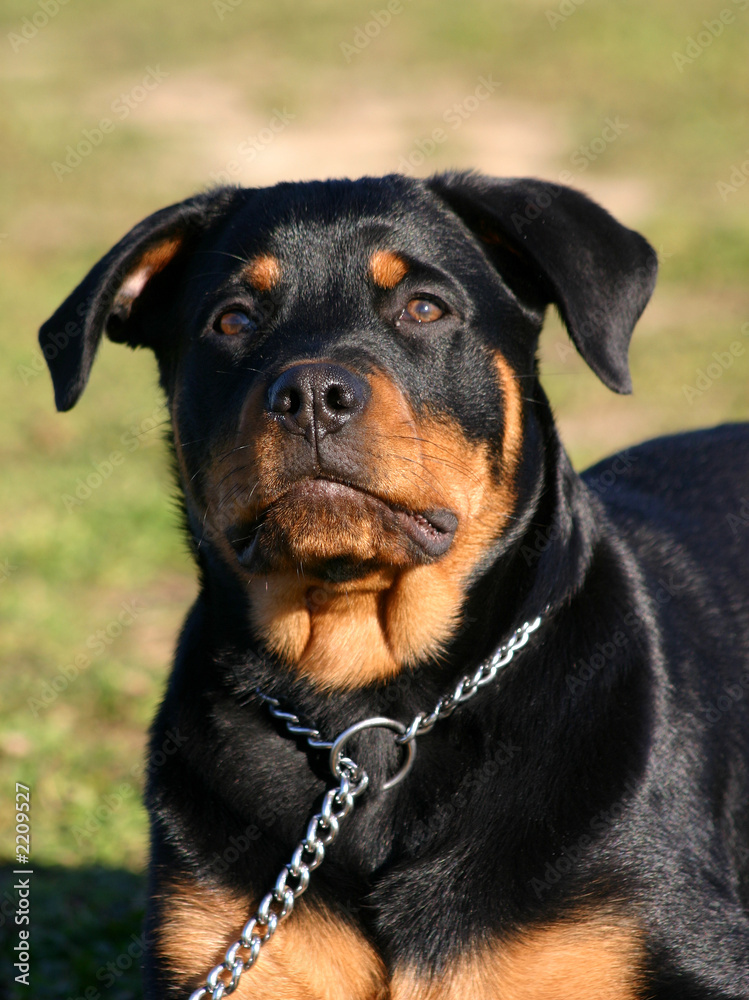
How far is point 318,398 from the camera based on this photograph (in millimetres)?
2664

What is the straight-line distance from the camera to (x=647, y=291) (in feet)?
10.3

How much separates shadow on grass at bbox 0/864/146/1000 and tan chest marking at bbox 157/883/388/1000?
890 millimetres

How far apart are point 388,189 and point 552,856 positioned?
6.01 ft

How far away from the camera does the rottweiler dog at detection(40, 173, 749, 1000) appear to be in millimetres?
2771

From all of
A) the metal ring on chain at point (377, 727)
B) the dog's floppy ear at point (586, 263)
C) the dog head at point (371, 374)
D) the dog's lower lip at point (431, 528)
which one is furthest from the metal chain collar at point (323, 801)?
the dog's floppy ear at point (586, 263)

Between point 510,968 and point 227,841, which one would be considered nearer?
point 510,968

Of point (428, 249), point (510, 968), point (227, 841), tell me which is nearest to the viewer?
point (510, 968)

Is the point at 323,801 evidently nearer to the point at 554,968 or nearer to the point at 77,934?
the point at 554,968

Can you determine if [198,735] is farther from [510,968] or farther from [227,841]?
[510,968]

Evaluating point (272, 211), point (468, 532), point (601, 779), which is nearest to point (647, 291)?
point (468, 532)

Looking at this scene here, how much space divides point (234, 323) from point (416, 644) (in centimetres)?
98

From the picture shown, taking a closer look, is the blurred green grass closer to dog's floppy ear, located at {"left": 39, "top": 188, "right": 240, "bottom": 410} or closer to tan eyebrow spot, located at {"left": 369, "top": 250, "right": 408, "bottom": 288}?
dog's floppy ear, located at {"left": 39, "top": 188, "right": 240, "bottom": 410}

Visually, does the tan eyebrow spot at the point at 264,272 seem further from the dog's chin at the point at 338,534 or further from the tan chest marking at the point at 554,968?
the tan chest marking at the point at 554,968

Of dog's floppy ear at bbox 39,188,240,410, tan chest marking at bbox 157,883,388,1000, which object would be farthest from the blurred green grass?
dog's floppy ear at bbox 39,188,240,410
